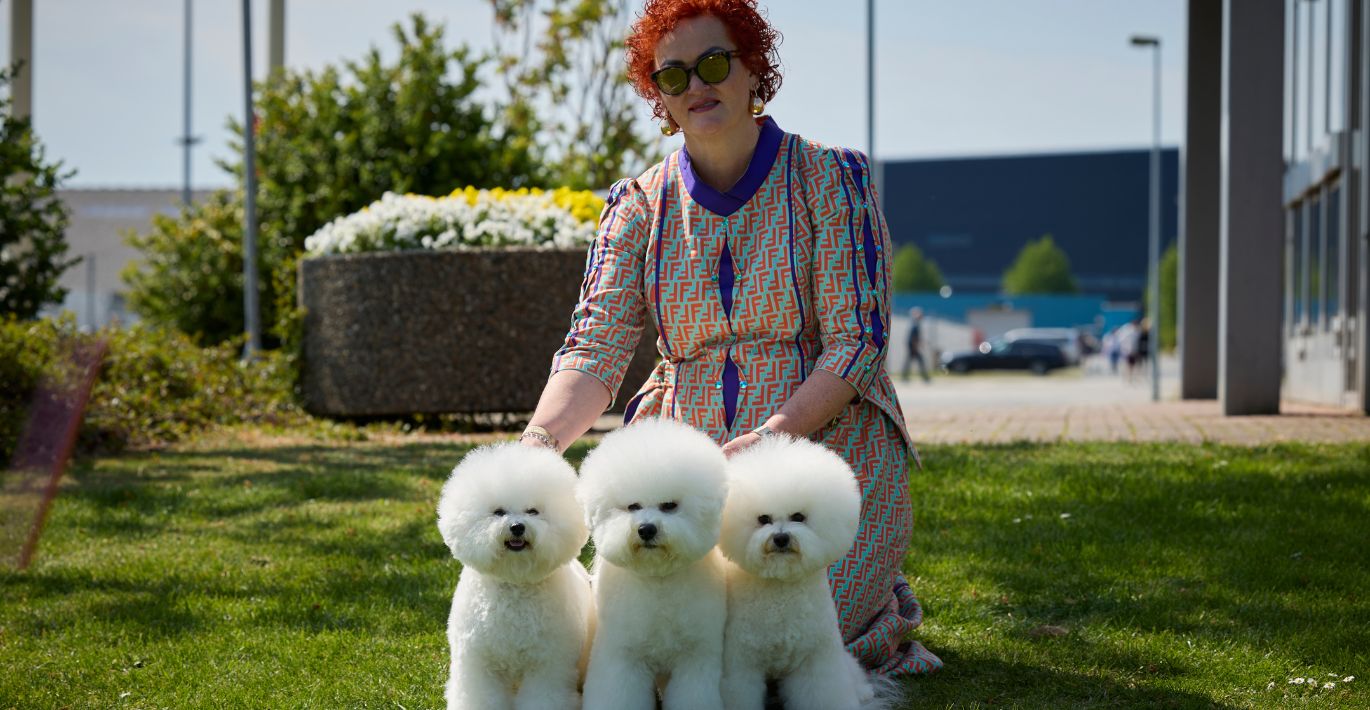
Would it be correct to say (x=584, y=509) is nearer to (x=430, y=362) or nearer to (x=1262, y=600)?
(x=1262, y=600)

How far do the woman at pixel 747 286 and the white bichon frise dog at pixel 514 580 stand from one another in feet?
1.83

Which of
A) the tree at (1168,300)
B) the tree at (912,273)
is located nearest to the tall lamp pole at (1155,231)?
the tree at (1168,300)

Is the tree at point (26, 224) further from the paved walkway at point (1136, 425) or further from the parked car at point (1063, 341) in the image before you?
the parked car at point (1063, 341)

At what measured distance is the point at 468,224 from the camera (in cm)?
1073

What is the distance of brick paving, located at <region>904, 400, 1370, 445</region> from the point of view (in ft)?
31.4

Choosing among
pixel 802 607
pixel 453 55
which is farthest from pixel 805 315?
pixel 453 55

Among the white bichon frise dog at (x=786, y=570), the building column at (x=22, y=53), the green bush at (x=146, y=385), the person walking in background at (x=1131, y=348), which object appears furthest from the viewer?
the person walking in background at (x=1131, y=348)

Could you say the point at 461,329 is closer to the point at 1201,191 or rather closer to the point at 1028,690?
the point at 1028,690

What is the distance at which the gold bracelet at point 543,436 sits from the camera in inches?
125

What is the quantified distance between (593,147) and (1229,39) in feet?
29.3

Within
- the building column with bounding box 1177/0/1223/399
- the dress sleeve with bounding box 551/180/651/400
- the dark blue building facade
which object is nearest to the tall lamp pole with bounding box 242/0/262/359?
the dress sleeve with bounding box 551/180/651/400

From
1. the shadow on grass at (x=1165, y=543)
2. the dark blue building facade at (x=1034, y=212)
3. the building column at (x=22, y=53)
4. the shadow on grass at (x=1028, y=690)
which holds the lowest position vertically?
the shadow on grass at (x=1028, y=690)

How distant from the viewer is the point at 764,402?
3539 millimetres

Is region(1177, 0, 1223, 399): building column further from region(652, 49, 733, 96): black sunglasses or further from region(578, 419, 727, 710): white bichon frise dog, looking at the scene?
region(578, 419, 727, 710): white bichon frise dog
